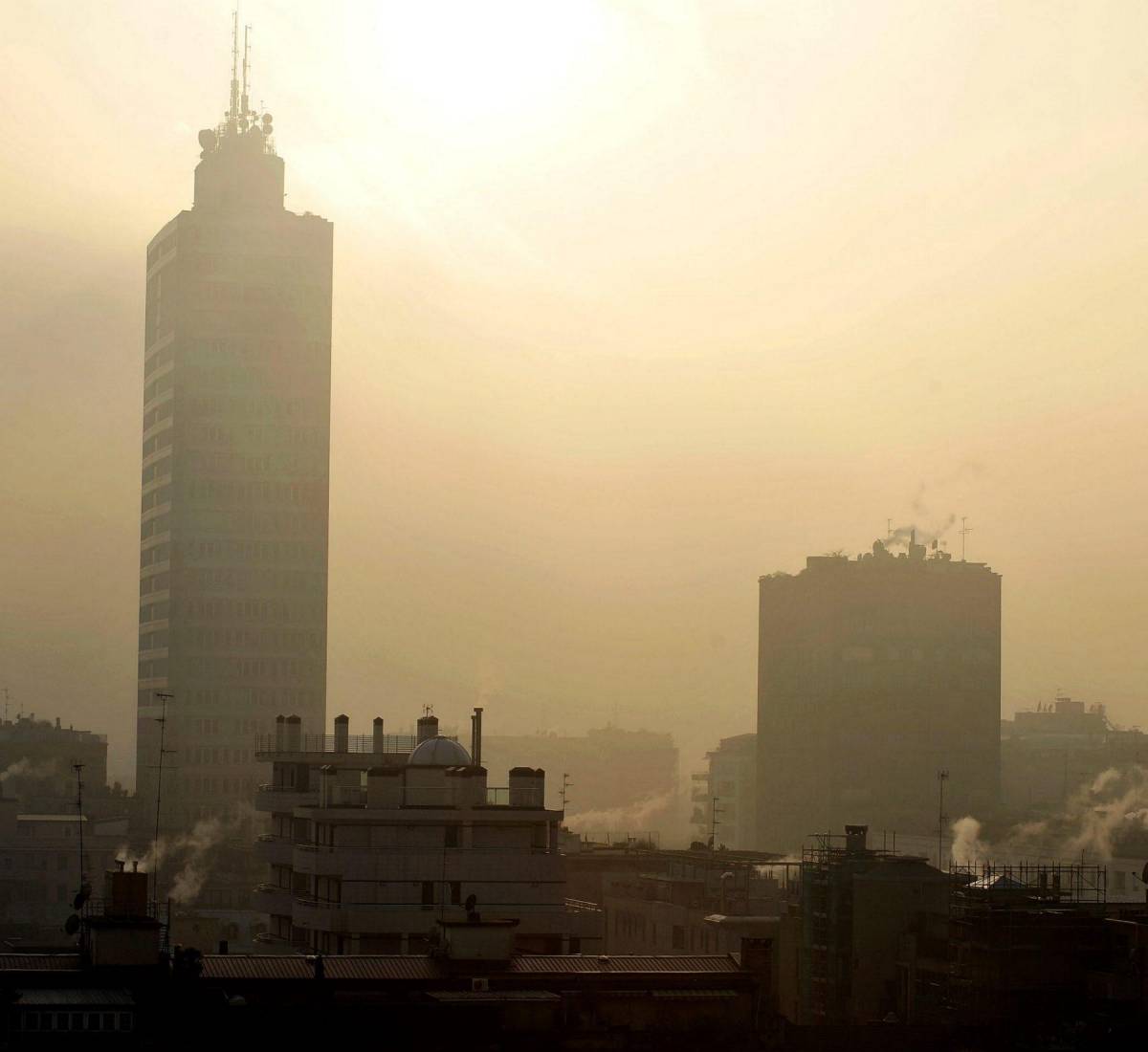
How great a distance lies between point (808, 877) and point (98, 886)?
280 ft

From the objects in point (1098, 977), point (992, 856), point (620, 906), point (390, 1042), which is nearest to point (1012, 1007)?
point (1098, 977)

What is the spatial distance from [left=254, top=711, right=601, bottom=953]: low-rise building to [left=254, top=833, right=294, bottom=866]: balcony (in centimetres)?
644

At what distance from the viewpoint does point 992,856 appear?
191m

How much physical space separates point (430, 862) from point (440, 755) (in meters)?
5.65

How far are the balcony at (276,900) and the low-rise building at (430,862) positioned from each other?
412 cm

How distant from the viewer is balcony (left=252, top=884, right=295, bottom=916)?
9850 centimetres

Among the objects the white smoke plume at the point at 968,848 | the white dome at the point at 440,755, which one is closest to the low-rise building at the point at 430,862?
the white dome at the point at 440,755

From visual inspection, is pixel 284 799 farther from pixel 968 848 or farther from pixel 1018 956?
pixel 968 848

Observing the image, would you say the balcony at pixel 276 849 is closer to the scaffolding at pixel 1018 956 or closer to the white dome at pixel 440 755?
the white dome at pixel 440 755

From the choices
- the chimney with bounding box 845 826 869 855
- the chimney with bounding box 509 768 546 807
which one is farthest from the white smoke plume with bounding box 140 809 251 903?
the chimney with bounding box 509 768 546 807

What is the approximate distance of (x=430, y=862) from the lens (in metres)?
88.8

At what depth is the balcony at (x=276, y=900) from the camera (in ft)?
323

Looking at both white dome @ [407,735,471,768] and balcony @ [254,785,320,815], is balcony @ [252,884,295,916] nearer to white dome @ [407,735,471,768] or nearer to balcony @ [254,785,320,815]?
balcony @ [254,785,320,815]

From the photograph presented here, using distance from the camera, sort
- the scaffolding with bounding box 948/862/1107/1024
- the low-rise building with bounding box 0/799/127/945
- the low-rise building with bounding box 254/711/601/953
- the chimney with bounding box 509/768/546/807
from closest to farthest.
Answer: the scaffolding with bounding box 948/862/1107/1024 → the low-rise building with bounding box 254/711/601/953 → the chimney with bounding box 509/768/546/807 → the low-rise building with bounding box 0/799/127/945
